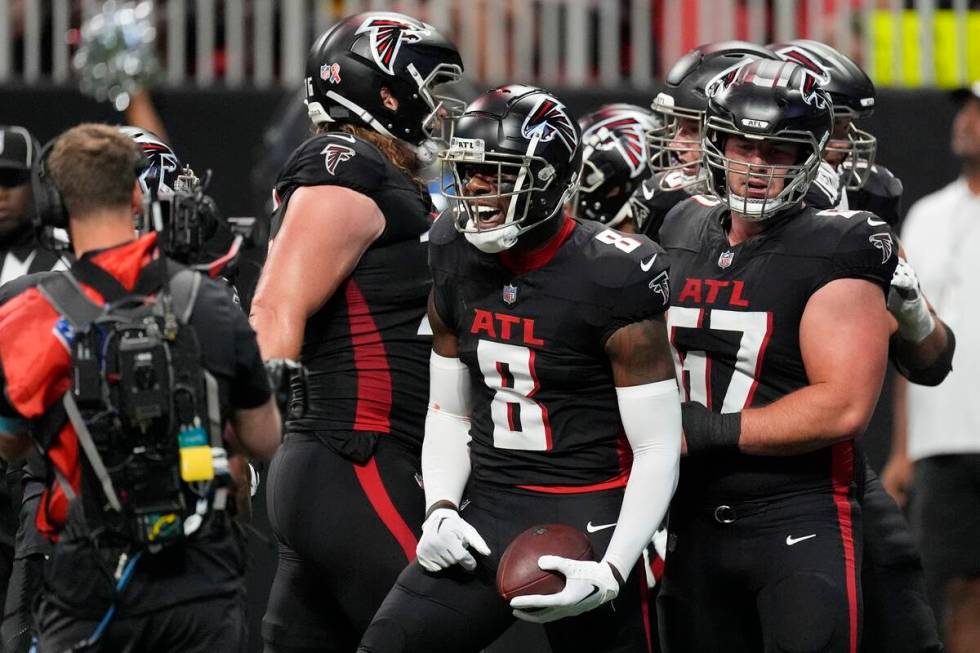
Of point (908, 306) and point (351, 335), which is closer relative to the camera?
point (351, 335)

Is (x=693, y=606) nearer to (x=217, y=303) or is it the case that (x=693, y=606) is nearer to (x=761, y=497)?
(x=761, y=497)

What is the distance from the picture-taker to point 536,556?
3.79 m

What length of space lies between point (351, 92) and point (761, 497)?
1.46 m

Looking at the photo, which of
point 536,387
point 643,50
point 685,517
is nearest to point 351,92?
point 536,387

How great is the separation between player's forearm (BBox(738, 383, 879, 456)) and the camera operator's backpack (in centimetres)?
124

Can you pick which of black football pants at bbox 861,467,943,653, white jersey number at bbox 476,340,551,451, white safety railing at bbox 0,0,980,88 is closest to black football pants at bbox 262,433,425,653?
white jersey number at bbox 476,340,551,451

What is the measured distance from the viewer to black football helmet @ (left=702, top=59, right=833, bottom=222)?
161 inches

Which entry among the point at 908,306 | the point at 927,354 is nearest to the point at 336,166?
the point at 908,306

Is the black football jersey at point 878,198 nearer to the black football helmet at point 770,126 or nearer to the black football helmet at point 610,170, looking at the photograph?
the black football helmet at point 610,170

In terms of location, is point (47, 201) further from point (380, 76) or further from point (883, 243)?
point (883, 243)

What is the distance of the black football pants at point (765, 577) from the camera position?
3.97 metres

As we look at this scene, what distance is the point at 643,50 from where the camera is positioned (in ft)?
28.1

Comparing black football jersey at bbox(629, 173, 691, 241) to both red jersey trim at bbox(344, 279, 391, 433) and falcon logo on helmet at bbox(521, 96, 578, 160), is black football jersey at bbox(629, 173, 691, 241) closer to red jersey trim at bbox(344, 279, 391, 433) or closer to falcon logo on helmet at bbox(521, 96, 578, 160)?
falcon logo on helmet at bbox(521, 96, 578, 160)

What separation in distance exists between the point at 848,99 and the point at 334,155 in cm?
150
